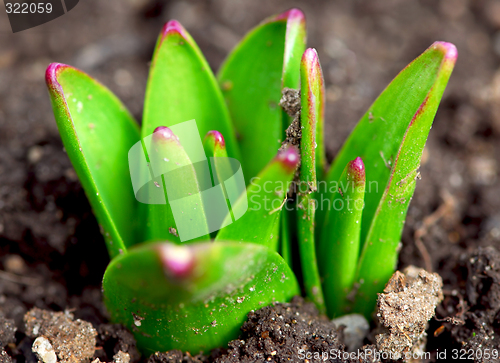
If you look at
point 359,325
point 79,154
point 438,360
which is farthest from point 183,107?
point 438,360

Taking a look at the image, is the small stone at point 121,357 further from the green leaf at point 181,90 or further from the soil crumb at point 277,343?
the green leaf at point 181,90

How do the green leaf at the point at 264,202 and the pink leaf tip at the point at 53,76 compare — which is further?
the pink leaf tip at the point at 53,76

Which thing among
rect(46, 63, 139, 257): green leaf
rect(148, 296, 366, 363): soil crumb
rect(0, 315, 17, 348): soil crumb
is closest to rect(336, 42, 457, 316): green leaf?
rect(148, 296, 366, 363): soil crumb

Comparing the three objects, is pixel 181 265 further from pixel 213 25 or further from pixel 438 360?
pixel 213 25

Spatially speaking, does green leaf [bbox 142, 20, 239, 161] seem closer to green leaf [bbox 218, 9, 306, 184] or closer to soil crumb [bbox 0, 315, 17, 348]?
green leaf [bbox 218, 9, 306, 184]

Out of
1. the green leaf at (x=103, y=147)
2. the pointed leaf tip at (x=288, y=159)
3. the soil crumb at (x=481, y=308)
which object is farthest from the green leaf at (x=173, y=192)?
the soil crumb at (x=481, y=308)

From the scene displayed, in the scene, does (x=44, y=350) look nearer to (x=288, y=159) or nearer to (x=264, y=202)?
(x=264, y=202)

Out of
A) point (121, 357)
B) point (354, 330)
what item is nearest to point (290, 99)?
point (354, 330)
